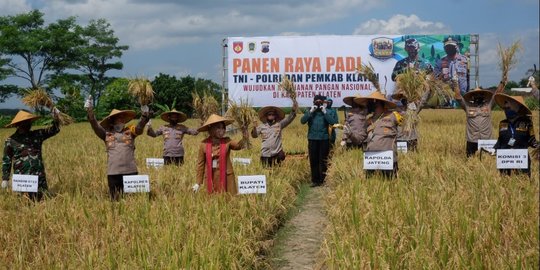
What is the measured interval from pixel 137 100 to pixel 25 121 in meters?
1.38

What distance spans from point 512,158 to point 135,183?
444 centimetres

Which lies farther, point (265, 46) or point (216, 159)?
point (265, 46)

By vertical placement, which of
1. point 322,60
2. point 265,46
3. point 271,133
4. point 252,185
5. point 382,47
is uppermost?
point 265,46

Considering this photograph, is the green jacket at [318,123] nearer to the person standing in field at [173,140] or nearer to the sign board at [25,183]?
the person standing in field at [173,140]

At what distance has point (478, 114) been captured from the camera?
805 centimetres

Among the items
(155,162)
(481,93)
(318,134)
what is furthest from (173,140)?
(481,93)

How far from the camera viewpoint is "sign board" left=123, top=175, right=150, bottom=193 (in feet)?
19.1

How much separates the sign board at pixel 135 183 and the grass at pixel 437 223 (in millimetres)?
2178

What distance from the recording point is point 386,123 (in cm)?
643

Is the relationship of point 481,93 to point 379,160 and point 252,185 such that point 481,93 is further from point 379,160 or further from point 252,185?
point 252,185

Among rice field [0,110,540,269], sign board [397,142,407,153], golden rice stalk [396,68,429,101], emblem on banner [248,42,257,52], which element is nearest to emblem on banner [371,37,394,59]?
emblem on banner [248,42,257,52]

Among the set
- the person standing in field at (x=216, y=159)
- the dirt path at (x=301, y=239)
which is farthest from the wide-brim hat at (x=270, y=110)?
the person standing in field at (x=216, y=159)

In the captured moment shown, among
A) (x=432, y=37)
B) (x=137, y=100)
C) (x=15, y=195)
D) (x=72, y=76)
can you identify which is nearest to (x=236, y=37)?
(x=432, y=37)

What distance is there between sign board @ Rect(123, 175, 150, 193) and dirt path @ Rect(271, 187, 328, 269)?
5.43 feet
